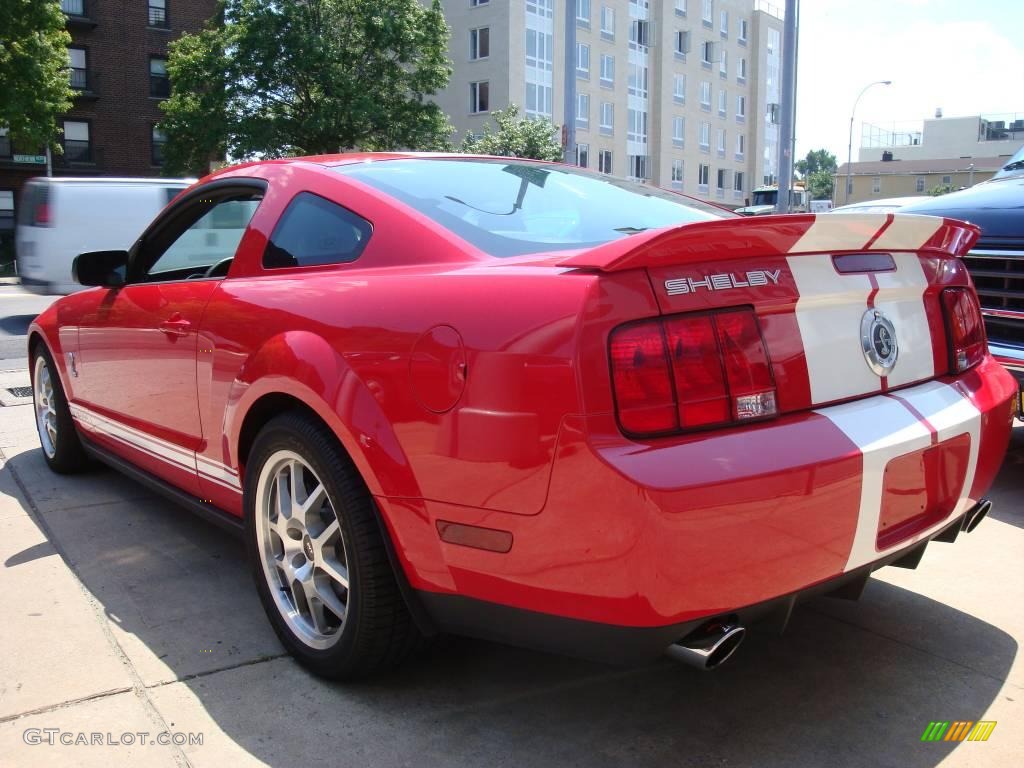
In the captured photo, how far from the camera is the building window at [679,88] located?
56844mm

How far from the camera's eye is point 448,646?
9.32 feet

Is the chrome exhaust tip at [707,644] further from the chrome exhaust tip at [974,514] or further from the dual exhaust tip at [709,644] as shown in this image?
the chrome exhaust tip at [974,514]

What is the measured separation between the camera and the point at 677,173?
57750 millimetres

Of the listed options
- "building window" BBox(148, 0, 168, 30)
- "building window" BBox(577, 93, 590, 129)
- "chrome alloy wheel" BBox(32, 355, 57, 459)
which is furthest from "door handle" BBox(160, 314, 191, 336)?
"building window" BBox(577, 93, 590, 129)

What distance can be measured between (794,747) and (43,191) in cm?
1516

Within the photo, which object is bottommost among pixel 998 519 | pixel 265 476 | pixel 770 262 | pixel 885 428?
pixel 998 519

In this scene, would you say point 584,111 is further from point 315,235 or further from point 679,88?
point 315,235

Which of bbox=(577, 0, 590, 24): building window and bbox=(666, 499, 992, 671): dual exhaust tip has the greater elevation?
bbox=(577, 0, 590, 24): building window

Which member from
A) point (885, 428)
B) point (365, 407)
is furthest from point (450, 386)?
point (885, 428)

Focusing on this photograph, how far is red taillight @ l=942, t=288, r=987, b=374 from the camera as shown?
2.70 m

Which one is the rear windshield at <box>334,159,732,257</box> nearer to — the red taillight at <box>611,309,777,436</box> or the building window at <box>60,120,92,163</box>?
the red taillight at <box>611,309,777,436</box>

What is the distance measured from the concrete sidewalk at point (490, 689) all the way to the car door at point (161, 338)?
0.53 m

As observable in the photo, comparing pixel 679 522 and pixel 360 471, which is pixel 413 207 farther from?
pixel 679 522

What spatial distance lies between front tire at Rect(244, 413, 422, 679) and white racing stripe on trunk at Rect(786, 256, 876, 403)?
115cm
